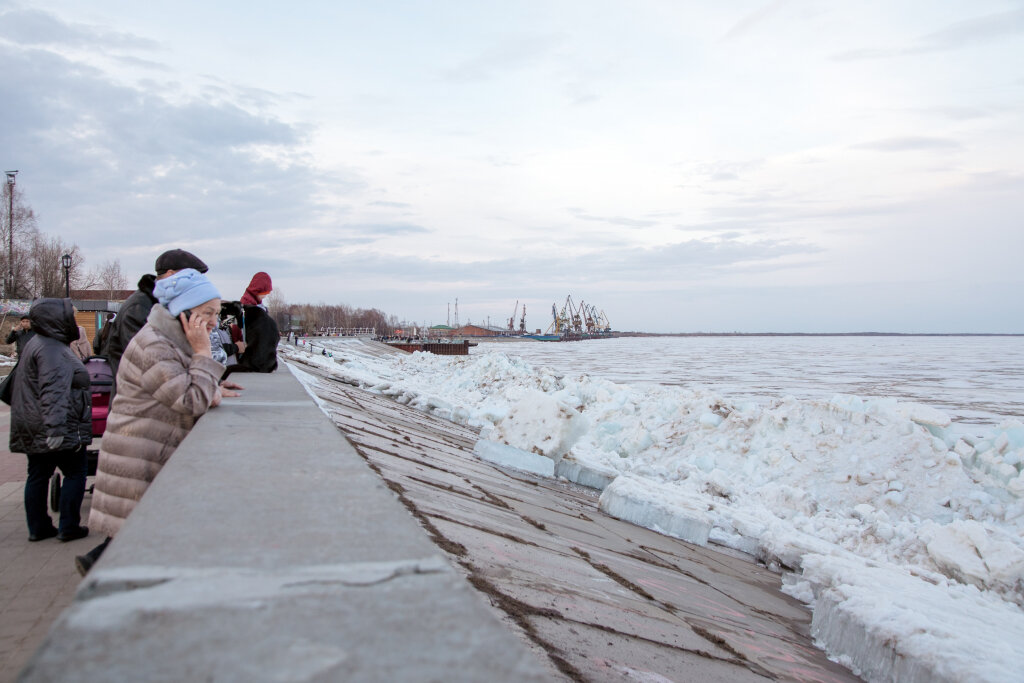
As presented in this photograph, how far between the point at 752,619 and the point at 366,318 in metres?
162

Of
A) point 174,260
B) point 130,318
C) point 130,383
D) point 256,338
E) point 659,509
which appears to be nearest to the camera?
point 130,383

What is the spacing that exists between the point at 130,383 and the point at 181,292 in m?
0.38

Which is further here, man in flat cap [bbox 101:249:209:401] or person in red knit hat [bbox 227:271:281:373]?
person in red knit hat [bbox 227:271:281:373]

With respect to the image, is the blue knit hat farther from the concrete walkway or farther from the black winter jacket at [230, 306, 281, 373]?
the black winter jacket at [230, 306, 281, 373]

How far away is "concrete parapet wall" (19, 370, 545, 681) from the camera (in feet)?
3.07

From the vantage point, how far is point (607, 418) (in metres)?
12.3

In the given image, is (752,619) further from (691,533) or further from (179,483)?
(179,483)

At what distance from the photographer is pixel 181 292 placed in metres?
2.67

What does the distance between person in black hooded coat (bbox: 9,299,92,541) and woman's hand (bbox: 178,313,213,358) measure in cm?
261

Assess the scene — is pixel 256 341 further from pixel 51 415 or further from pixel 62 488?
pixel 62 488

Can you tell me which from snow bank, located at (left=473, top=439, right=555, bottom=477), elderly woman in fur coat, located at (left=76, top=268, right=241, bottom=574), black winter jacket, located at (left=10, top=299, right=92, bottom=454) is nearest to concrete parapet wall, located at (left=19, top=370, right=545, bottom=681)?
elderly woman in fur coat, located at (left=76, top=268, right=241, bottom=574)

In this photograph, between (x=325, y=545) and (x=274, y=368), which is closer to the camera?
(x=325, y=545)

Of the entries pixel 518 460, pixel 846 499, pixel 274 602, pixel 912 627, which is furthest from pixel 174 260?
pixel 846 499

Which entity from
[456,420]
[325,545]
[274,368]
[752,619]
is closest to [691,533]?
[752,619]
